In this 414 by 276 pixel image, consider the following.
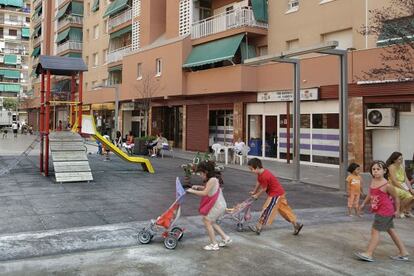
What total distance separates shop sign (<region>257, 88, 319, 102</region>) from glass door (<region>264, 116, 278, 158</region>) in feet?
3.34

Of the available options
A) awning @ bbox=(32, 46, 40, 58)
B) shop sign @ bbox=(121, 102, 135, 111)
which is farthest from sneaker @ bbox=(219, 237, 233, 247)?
awning @ bbox=(32, 46, 40, 58)

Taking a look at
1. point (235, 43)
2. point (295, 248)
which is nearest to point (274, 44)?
point (235, 43)

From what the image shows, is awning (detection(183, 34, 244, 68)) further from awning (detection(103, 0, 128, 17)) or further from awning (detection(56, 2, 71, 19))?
awning (detection(56, 2, 71, 19))

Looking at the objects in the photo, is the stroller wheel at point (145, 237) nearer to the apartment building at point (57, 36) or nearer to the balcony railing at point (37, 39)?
the apartment building at point (57, 36)

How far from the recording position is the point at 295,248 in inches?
266

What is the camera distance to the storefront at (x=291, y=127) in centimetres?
1986

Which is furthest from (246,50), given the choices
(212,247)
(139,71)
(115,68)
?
(212,247)

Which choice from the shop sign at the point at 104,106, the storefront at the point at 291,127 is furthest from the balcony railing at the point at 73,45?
the storefront at the point at 291,127

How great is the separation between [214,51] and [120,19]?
54.5ft

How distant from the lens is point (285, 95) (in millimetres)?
21500

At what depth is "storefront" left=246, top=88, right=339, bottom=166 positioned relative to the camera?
1986 centimetres

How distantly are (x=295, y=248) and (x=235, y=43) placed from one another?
18054 millimetres

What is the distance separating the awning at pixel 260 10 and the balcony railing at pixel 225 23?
210 millimetres

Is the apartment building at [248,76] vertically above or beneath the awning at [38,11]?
beneath
